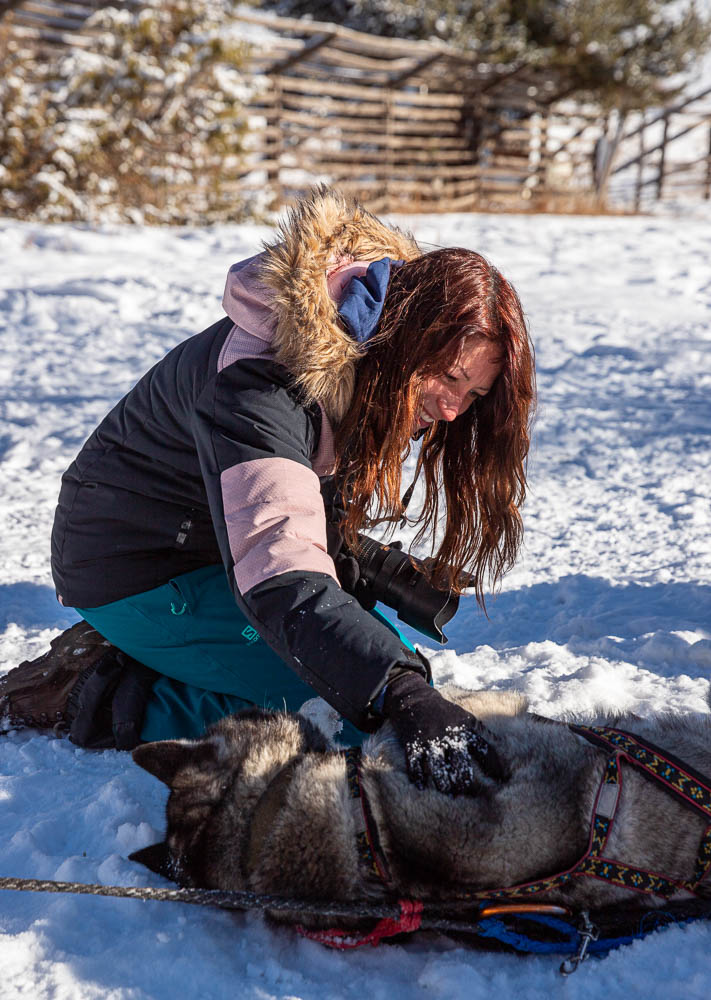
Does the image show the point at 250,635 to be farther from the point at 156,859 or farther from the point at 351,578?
the point at 156,859

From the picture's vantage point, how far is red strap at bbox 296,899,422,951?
1.50 metres

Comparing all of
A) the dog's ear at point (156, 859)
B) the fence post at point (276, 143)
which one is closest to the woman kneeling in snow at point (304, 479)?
the dog's ear at point (156, 859)

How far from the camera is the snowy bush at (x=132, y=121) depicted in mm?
8945

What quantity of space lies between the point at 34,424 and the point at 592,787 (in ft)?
12.8

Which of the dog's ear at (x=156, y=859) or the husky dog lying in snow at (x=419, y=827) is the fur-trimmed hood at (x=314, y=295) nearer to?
the husky dog lying in snow at (x=419, y=827)

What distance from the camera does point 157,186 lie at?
382 inches

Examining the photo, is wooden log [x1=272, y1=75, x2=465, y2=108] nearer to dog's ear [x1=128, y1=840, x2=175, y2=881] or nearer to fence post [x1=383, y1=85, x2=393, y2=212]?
A: fence post [x1=383, y1=85, x2=393, y2=212]

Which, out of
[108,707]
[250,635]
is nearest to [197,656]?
[250,635]

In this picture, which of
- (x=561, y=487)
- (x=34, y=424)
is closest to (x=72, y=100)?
(x=34, y=424)

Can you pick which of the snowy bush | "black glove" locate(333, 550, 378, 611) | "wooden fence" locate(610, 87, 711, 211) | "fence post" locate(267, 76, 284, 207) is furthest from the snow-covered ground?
"wooden fence" locate(610, 87, 711, 211)

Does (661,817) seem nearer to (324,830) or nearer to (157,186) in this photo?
(324,830)

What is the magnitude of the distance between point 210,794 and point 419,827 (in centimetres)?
44

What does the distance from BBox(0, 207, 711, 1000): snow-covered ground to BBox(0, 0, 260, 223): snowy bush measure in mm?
1024

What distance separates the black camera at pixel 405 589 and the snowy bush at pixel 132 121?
25.2ft
